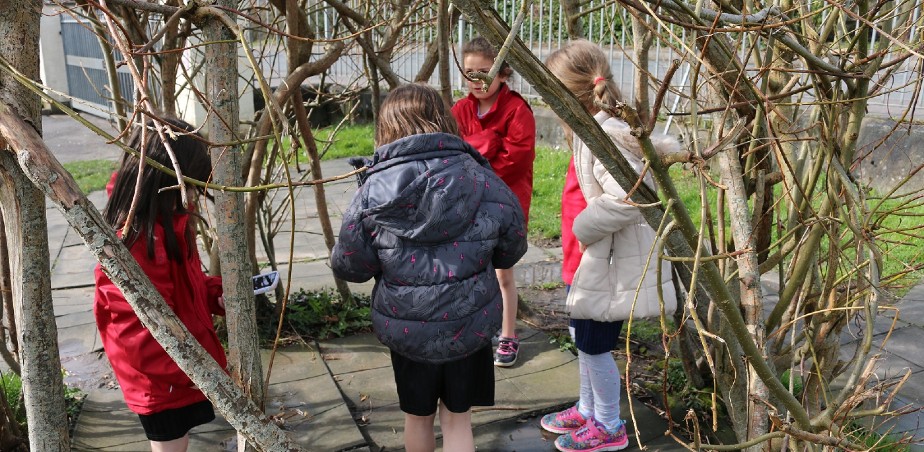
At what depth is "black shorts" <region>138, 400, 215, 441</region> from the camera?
103 inches

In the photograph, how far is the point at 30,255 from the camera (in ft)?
6.37

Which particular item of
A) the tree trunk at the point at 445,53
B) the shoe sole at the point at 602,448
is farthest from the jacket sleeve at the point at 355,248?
the shoe sole at the point at 602,448

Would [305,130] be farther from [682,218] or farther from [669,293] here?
[682,218]

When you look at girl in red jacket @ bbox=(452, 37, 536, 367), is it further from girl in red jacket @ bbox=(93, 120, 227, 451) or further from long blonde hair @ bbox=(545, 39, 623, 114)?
girl in red jacket @ bbox=(93, 120, 227, 451)

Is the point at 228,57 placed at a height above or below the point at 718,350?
above

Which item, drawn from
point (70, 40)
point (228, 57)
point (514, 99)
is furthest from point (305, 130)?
point (70, 40)

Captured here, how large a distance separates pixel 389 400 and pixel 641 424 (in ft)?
3.55

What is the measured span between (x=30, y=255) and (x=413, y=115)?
1.26 meters

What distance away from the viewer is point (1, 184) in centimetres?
188

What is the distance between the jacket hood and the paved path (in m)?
0.47

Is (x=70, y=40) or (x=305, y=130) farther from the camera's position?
(x=70, y=40)

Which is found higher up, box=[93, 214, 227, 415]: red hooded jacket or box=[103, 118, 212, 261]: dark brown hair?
box=[103, 118, 212, 261]: dark brown hair

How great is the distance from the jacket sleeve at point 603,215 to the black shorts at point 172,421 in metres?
1.45

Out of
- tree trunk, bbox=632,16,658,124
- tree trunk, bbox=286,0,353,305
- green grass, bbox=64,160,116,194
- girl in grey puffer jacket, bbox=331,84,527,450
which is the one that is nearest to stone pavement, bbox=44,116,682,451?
tree trunk, bbox=286,0,353,305
